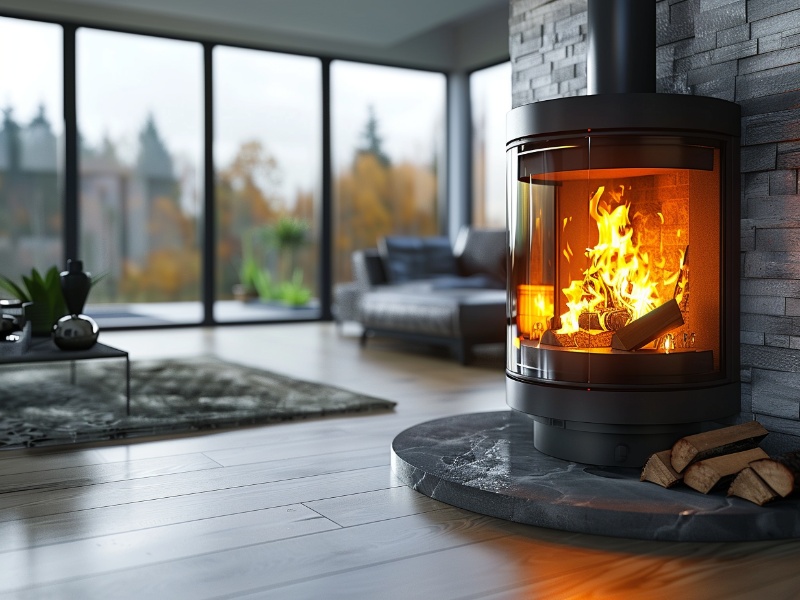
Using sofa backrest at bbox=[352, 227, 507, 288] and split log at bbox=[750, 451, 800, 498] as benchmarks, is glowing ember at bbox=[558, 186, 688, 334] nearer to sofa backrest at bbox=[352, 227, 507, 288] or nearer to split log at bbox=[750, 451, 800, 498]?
split log at bbox=[750, 451, 800, 498]

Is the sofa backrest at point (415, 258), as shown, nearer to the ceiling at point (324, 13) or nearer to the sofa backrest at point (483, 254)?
the sofa backrest at point (483, 254)

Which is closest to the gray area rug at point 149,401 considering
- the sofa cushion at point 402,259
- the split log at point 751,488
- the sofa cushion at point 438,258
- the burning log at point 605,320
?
the burning log at point 605,320

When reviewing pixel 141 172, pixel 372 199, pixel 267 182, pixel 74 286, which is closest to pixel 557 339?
pixel 74 286

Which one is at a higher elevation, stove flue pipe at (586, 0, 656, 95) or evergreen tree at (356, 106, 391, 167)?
evergreen tree at (356, 106, 391, 167)

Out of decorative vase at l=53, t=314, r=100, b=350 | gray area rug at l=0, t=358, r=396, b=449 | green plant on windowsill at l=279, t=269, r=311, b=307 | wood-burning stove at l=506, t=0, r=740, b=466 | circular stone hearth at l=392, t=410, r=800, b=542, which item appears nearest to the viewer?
circular stone hearth at l=392, t=410, r=800, b=542

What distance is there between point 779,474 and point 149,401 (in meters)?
2.47

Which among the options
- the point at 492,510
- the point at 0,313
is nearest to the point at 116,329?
the point at 0,313

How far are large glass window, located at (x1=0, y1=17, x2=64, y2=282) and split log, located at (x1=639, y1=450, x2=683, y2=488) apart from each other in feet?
19.7

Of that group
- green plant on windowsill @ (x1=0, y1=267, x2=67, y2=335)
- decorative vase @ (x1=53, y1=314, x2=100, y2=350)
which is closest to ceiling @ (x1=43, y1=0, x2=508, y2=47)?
green plant on windowsill @ (x1=0, y1=267, x2=67, y2=335)

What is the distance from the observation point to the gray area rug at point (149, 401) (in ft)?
9.54

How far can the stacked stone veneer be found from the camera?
2131 millimetres

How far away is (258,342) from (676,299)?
434 centimetres

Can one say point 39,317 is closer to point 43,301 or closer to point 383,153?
point 43,301

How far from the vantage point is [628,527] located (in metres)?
1.82
